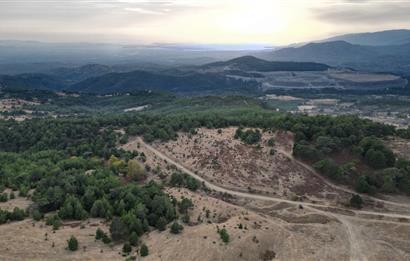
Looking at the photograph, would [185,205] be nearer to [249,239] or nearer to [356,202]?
[249,239]

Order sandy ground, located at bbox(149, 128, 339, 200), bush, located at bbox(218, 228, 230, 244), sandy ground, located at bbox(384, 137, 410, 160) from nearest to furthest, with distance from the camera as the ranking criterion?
bush, located at bbox(218, 228, 230, 244) → sandy ground, located at bbox(149, 128, 339, 200) → sandy ground, located at bbox(384, 137, 410, 160)

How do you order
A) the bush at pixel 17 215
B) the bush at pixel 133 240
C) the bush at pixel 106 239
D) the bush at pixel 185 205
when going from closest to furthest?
the bush at pixel 106 239, the bush at pixel 133 240, the bush at pixel 17 215, the bush at pixel 185 205

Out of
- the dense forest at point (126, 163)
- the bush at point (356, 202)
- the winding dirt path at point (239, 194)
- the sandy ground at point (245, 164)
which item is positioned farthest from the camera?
the sandy ground at point (245, 164)

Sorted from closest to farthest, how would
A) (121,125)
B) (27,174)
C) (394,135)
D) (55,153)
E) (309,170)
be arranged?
(27,174), (309,170), (55,153), (394,135), (121,125)

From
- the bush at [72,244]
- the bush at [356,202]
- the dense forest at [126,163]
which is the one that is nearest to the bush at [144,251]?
the dense forest at [126,163]

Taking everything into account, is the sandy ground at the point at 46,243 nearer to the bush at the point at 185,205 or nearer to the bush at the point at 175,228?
the bush at the point at 175,228

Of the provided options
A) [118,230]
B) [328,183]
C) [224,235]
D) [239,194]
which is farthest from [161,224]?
[328,183]

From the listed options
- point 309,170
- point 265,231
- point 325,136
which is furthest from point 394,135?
point 265,231

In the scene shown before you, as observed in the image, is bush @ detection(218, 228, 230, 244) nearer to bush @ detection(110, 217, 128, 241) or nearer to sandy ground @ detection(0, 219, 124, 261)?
bush @ detection(110, 217, 128, 241)

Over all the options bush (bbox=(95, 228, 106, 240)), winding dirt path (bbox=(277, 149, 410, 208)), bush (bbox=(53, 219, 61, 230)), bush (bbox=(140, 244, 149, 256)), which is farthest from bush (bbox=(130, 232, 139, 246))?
winding dirt path (bbox=(277, 149, 410, 208))

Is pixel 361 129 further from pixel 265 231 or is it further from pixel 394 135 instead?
pixel 265 231

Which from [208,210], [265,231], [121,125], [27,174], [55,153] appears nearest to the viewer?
[265,231]
